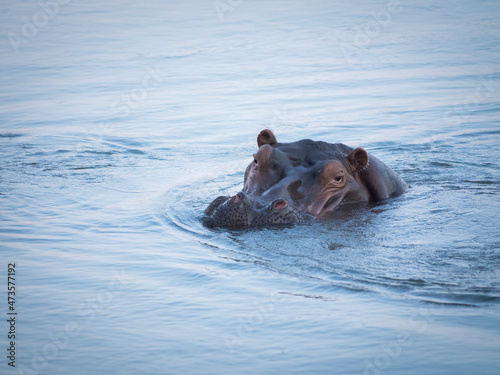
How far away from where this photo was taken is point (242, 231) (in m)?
7.83

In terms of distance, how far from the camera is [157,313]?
6031 mm

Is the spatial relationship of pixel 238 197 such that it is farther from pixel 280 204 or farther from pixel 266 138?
pixel 266 138

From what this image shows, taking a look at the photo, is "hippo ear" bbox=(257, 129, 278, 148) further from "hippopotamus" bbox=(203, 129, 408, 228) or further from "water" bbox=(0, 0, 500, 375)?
"water" bbox=(0, 0, 500, 375)

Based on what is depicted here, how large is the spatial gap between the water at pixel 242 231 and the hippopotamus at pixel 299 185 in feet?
0.66

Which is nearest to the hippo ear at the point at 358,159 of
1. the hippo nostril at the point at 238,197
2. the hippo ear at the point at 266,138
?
the hippo ear at the point at 266,138

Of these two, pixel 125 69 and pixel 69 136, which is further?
pixel 125 69

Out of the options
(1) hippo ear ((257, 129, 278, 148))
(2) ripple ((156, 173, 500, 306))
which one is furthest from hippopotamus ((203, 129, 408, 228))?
(2) ripple ((156, 173, 500, 306))

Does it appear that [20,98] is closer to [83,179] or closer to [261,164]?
[83,179]

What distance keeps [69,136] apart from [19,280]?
23.3 ft

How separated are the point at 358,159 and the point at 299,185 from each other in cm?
106

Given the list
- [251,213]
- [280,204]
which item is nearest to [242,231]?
[251,213]

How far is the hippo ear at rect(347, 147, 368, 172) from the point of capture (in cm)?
911

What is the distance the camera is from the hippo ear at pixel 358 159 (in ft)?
29.9

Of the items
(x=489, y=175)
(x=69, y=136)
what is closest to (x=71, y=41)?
(x=69, y=136)
